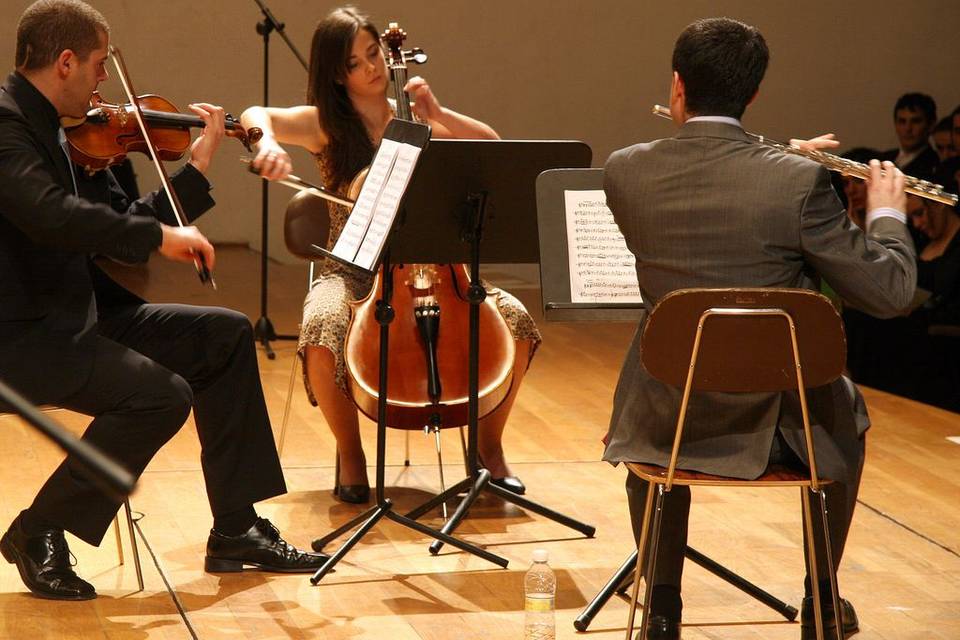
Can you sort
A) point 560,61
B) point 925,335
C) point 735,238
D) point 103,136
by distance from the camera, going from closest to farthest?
point 735,238
point 103,136
point 925,335
point 560,61

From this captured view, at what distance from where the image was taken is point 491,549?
3219mm

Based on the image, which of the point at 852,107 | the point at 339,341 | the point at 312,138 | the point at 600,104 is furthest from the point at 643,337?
the point at 852,107

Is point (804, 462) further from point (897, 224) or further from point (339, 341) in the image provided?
point (339, 341)

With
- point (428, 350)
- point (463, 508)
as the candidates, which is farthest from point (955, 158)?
point (463, 508)

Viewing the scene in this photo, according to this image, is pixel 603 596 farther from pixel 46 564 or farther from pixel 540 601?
pixel 46 564

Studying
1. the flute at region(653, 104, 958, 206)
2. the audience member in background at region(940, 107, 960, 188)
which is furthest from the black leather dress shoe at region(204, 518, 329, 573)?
the audience member in background at region(940, 107, 960, 188)

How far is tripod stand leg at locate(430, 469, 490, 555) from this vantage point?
3.20 metres

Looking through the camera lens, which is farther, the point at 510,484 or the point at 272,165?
the point at 510,484

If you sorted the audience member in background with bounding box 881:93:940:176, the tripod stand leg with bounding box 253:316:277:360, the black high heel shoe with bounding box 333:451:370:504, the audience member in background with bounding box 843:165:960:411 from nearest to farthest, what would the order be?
the black high heel shoe with bounding box 333:451:370:504, the audience member in background with bounding box 843:165:960:411, the tripod stand leg with bounding box 253:316:277:360, the audience member in background with bounding box 881:93:940:176

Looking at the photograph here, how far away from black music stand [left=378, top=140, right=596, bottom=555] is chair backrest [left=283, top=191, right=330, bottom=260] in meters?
0.77

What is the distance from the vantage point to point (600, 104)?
9.05 m

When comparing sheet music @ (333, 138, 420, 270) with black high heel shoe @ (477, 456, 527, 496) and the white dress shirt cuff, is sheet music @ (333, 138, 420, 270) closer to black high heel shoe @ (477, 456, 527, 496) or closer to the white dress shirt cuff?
the white dress shirt cuff

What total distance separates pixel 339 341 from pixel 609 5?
607 centimetres

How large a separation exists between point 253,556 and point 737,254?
1.43 meters
